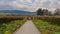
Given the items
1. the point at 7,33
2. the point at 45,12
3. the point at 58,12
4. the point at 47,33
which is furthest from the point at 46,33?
the point at 45,12

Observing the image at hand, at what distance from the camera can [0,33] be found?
1435 cm

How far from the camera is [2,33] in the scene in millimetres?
14398

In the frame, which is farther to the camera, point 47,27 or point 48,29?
point 47,27

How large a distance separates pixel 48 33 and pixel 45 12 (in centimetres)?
5591

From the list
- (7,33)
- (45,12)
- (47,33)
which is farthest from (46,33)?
(45,12)

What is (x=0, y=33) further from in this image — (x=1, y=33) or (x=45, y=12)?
(x=45, y=12)

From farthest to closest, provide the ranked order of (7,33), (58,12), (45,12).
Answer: (45,12) → (58,12) → (7,33)

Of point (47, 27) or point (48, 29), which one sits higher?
point (48, 29)

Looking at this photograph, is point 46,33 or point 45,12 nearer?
point 46,33

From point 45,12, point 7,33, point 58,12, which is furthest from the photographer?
point 45,12

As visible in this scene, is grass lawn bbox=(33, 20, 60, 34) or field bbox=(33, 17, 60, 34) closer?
grass lawn bbox=(33, 20, 60, 34)

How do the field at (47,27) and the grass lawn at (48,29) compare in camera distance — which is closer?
the grass lawn at (48,29)

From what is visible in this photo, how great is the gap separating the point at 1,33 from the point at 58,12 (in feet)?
160

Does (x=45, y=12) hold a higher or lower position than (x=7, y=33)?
lower
